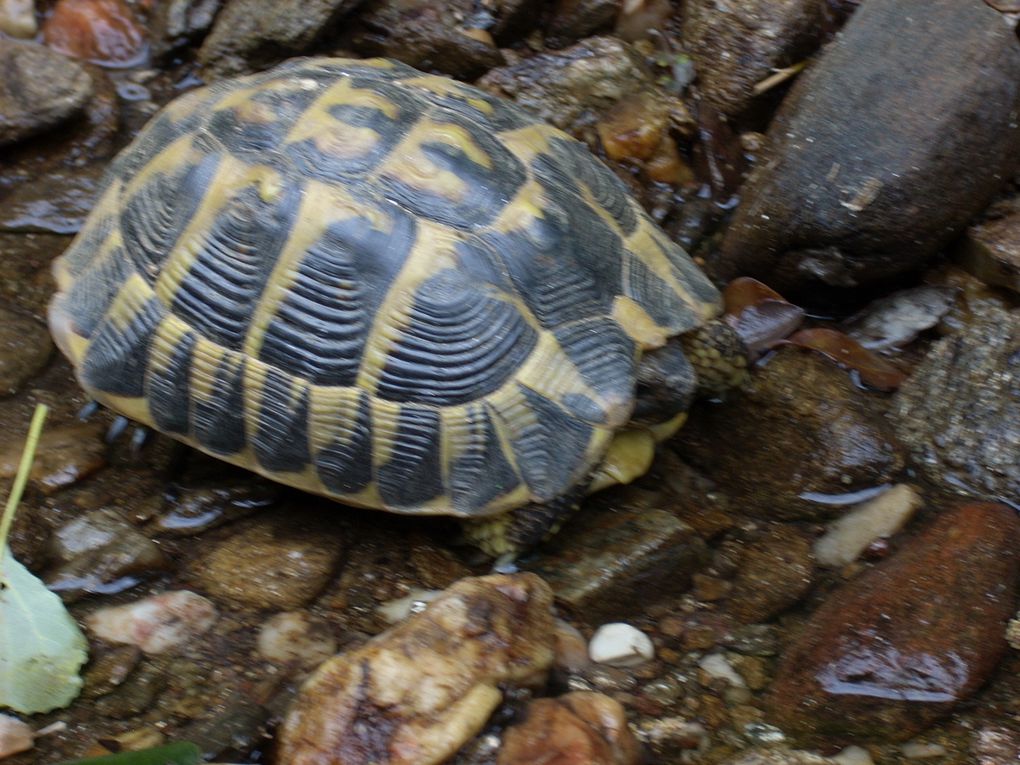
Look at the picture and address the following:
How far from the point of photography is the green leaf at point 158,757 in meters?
2.12

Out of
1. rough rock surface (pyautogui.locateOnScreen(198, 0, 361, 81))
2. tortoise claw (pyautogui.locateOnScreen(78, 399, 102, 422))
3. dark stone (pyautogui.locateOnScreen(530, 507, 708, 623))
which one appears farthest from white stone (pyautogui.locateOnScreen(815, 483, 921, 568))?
rough rock surface (pyautogui.locateOnScreen(198, 0, 361, 81))

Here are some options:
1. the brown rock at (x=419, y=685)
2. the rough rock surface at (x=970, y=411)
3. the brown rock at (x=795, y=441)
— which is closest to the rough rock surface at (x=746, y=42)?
the brown rock at (x=795, y=441)

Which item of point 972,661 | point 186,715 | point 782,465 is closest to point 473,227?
point 782,465

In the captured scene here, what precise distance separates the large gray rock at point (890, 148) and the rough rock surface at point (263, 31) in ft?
6.70

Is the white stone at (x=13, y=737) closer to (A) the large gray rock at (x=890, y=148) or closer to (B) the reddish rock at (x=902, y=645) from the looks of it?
(B) the reddish rock at (x=902, y=645)

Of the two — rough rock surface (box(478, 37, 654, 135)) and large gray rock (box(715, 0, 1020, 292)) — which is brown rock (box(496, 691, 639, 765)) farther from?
rough rock surface (box(478, 37, 654, 135))

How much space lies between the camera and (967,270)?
11.4ft

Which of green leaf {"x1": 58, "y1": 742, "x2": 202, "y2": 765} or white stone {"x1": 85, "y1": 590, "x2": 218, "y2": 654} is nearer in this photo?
green leaf {"x1": 58, "y1": 742, "x2": 202, "y2": 765}

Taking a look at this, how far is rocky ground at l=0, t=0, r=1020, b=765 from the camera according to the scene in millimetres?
2465

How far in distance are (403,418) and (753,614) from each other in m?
1.16

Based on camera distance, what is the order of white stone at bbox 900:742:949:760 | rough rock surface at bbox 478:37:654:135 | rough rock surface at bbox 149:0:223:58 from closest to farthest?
white stone at bbox 900:742:949:760
rough rock surface at bbox 478:37:654:135
rough rock surface at bbox 149:0:223:58

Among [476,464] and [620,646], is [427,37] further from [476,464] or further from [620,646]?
[620,646]

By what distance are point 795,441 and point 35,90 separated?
3.26 metres

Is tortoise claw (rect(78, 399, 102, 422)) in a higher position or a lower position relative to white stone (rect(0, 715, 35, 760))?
higher
